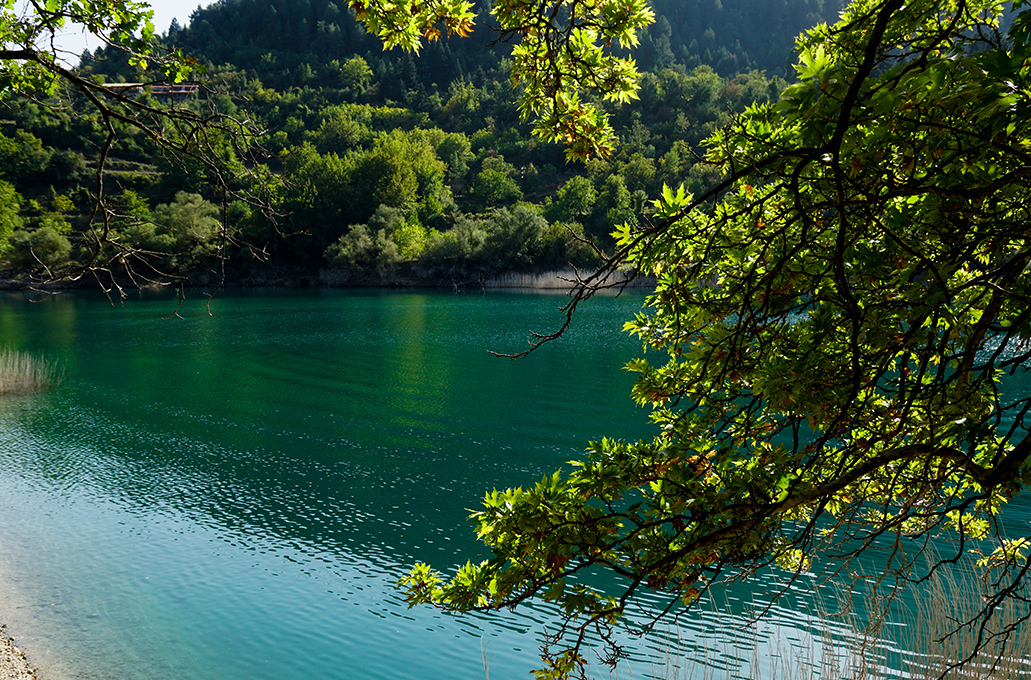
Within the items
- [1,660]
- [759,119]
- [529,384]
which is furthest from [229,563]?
[529,384]

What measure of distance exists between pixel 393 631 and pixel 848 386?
6.96 m

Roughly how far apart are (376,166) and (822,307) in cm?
7765

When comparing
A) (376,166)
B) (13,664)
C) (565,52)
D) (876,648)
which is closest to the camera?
(565,52)

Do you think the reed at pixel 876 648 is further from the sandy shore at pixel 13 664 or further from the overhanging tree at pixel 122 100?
the sandy shore at pixel 13 664

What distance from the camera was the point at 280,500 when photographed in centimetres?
1220

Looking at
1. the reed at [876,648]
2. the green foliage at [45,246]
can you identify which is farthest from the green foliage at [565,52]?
the green foliage at [45,246]

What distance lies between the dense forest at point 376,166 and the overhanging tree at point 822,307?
9.23 ft

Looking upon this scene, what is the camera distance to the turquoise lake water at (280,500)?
7.66 meters

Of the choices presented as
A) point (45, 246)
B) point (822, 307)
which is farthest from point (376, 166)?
point (822, 307)

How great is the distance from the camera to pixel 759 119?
10.6ft

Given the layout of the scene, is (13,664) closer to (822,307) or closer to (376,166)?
(822,307)

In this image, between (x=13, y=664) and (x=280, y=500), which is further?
(x=280, y=500)

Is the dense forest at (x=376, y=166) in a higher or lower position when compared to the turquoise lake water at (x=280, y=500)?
higher

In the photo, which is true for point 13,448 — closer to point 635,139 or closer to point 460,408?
point 460,408
